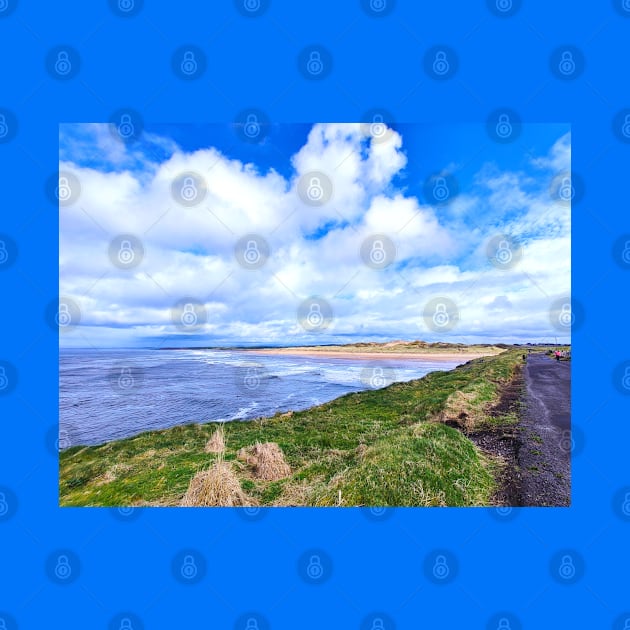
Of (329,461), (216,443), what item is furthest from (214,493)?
(329,461)

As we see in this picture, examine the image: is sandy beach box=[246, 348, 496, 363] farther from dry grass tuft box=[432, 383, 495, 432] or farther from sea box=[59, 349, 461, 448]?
dry grass tuft box=[432, 383, 495, 432]

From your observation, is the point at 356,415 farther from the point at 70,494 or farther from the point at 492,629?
the point at 70,494

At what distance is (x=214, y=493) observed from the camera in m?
3.05

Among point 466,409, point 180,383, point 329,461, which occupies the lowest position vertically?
point 329,461

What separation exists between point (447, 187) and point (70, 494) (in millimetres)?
6303

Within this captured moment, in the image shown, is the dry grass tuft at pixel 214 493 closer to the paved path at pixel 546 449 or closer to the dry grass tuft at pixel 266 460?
the dry grass tuft at pixel 266 460

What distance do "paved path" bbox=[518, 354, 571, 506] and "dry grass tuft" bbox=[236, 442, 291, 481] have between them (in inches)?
112

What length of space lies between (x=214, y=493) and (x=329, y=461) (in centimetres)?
151

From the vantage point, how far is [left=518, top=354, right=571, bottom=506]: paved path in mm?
3096

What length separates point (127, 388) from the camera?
5.00 m

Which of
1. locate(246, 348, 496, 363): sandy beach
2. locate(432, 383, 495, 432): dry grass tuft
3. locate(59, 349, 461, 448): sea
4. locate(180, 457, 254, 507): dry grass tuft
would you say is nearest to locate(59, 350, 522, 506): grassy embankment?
locate(432, 383, 495, 432): dry grass tuft

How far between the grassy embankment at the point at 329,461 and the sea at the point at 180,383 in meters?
0.31

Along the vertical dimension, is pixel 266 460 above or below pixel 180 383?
below

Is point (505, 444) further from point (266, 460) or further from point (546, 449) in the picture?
point (266, 460)
